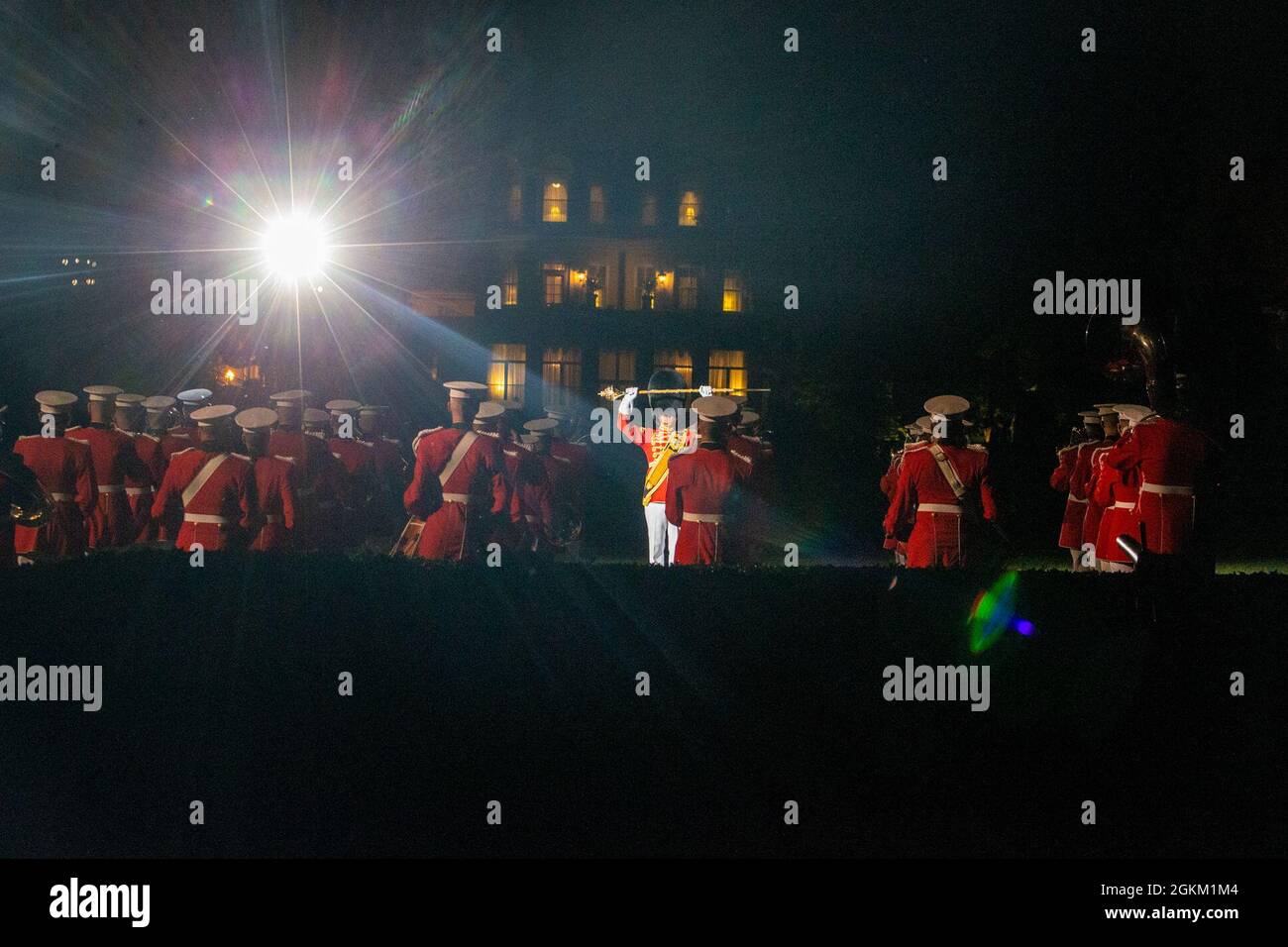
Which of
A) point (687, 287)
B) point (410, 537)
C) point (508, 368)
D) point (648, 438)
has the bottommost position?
point (410, 537)

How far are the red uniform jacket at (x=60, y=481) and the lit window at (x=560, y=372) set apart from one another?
1492 centimetres

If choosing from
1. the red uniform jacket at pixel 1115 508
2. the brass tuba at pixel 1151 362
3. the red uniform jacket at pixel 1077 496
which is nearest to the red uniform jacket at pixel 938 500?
the red uniform jacket at pixel 1115 508

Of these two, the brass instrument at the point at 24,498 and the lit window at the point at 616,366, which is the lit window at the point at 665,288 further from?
the brass instrument at the point at 24,498

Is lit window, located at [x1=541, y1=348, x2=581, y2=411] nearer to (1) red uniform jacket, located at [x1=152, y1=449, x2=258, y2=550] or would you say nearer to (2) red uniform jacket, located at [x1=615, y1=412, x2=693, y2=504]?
(2) red uniform jacket, located at [x1=615, y1=412, x2=693, y2=504]

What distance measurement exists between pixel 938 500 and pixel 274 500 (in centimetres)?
456

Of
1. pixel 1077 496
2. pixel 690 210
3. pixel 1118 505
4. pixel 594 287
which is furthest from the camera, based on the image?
pixel 594 287

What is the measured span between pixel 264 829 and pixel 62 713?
108cm

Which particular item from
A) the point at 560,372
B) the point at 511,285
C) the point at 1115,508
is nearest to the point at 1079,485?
the point at 1115,508

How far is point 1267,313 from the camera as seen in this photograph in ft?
37.8

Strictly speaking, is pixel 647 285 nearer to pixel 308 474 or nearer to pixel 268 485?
pixel 308 474

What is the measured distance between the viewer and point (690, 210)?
1027 inches

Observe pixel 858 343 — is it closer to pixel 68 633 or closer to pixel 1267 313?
pixel 1267 313

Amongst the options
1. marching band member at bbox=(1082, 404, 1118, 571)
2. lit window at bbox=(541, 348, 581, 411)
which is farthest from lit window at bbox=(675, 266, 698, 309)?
marching band member at bbox=(1082, 404, 1118, 571)

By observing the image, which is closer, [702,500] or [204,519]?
[204,519]
